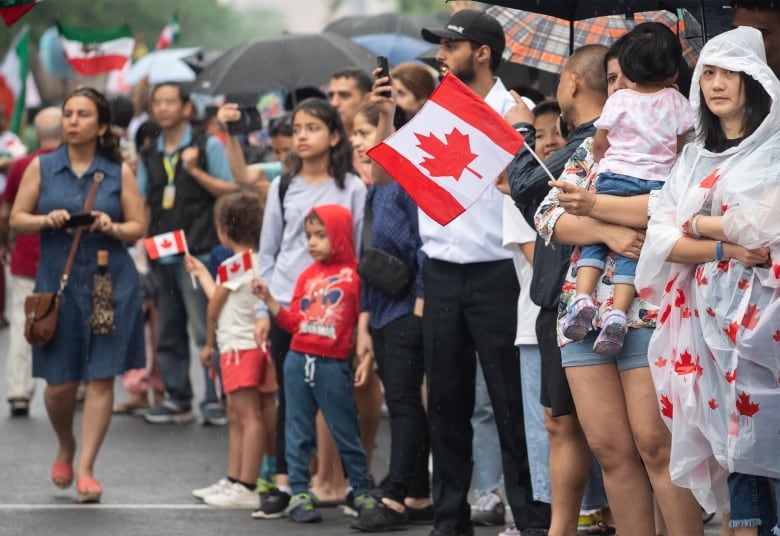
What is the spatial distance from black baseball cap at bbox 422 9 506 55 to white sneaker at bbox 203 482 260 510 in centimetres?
272

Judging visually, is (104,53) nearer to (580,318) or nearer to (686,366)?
(580,318)

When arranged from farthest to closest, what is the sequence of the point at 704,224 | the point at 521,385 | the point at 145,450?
the point at 145,450, the point at 521,385, the point at 704,224

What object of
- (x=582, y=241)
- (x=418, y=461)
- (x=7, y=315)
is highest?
(x=582, y=241)

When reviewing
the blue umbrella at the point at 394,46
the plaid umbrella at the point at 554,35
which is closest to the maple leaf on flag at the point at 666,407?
the plaid umbrella at the point at 554,35

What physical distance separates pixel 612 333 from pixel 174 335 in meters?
6.71

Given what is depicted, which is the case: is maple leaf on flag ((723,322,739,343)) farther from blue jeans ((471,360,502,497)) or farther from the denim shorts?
blue jeans ((471,360,502,497))

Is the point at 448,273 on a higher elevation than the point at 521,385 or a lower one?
higher

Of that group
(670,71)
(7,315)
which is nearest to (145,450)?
(670,71)

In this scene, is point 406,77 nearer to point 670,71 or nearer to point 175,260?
point 670,71

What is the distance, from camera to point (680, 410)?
221 inches

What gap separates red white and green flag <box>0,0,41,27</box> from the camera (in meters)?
7.61

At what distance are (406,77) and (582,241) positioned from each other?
2.59 meters

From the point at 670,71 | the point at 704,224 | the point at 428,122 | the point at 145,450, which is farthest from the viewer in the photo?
the point at 145,450

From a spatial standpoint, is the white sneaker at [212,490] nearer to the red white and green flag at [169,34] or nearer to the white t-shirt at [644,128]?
the white t-shirt at [644,128]
